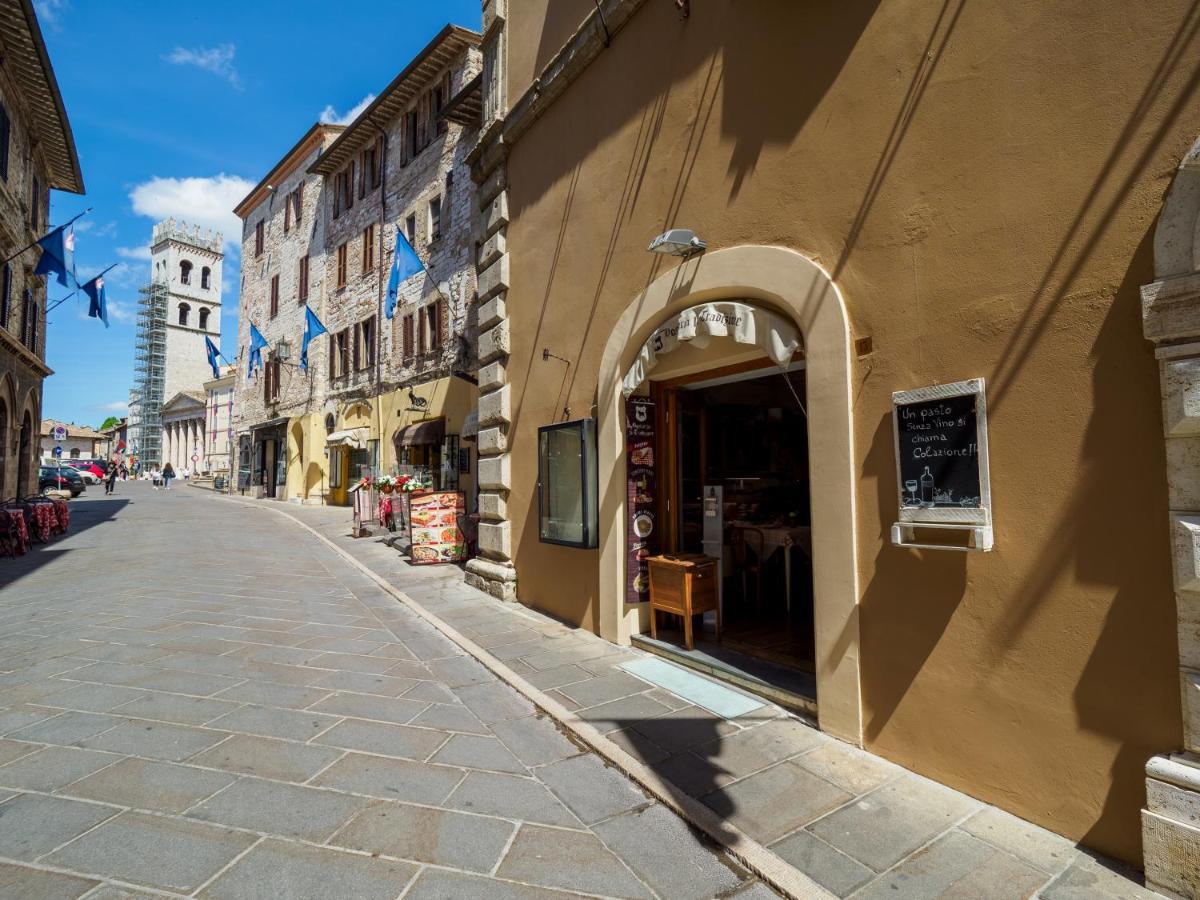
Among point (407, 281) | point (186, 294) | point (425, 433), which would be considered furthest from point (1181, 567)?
point (186, 294)

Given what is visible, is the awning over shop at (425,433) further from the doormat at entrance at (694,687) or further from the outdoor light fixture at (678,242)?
the outdoor light fixture at (678,242)

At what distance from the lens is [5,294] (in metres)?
15.1

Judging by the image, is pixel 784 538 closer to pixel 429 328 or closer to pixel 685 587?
pixel 685 587

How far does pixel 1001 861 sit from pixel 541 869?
1863 millimetres

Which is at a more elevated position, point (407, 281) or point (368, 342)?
point (407, 281)

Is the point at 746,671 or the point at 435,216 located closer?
the point at 746,671

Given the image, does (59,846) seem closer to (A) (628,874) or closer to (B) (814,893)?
(A) (628,874)

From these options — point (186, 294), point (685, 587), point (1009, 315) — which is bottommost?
point (685, 587)

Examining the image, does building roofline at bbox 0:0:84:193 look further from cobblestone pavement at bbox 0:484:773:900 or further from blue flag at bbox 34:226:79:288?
cobblestone pavement at bbox 0:484:773:900

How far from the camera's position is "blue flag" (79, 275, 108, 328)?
54.0ft

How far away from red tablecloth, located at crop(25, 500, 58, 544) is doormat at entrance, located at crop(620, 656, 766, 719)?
13034mm

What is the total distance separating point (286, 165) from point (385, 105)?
10.7 metres

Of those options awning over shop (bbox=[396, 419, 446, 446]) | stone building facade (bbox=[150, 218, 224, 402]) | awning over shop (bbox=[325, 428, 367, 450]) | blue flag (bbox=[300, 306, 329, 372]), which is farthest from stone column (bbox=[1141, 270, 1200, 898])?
stone building facade (bbox=[150, 218, 224, 402])

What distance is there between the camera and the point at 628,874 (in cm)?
249
